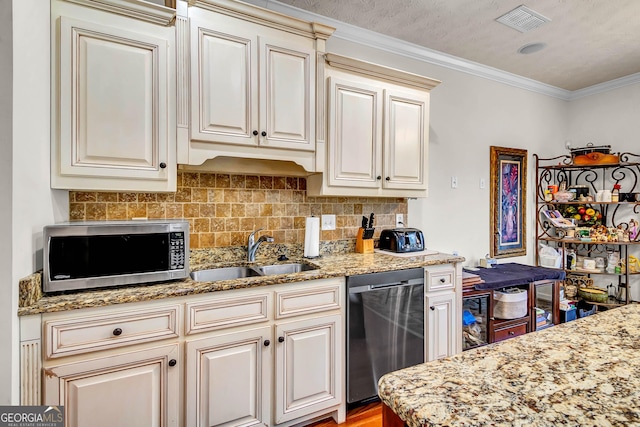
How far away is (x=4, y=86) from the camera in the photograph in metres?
1.16

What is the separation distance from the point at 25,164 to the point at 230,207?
3.50 ft

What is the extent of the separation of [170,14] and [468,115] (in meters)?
2.67

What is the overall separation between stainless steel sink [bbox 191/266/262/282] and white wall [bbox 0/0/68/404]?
2.51ft

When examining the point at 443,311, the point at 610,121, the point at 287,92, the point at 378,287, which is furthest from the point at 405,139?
the point at 610,121

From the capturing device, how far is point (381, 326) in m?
2.04

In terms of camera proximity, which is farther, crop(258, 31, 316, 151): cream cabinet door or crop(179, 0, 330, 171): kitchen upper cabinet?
crop(258, 31, 316, 151): cream cabinet door

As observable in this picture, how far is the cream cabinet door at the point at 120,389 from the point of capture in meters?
1.34

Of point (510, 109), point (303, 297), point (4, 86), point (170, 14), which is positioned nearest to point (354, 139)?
point (303, 297)

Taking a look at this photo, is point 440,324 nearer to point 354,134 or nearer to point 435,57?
point 354,134

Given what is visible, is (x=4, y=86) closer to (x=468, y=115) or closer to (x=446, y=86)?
(x=446, y=86)

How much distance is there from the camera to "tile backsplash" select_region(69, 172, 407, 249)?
1.88m

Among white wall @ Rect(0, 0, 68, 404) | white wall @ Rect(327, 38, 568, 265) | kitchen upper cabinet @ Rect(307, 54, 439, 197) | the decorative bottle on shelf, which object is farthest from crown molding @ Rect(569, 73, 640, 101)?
white wall @ Rect(0, 0, 68, 404)

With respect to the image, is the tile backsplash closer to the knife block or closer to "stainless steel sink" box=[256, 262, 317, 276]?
the knife block

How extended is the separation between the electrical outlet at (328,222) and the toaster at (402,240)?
425 mm
